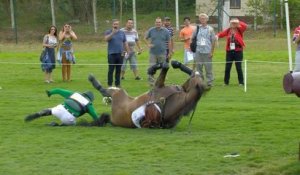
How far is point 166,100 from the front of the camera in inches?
456

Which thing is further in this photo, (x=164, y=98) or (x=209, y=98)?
(x=209, y=98)

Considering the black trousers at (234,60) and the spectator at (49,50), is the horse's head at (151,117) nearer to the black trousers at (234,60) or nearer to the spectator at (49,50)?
the black trousers at (234,60)

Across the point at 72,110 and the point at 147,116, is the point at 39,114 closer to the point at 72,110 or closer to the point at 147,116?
the point at 72,110

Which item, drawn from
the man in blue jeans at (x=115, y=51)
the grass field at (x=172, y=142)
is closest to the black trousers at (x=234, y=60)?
the grass field at (x=172, y=142)

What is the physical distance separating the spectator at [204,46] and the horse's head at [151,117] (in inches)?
315

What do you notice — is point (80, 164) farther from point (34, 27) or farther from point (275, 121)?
point (34, 27)

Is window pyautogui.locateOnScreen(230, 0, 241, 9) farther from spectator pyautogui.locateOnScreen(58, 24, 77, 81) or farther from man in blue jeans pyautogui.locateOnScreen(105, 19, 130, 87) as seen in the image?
man in blue jeans pyautogui.locateOnScreen(105, 19, 130, 87)

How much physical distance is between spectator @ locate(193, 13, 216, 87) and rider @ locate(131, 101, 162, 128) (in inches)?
315

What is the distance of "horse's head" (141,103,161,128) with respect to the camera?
11555 millimetres

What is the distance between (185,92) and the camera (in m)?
11.6

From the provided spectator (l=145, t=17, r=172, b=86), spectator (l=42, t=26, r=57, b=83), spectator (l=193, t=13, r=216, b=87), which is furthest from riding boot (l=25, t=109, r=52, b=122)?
spectator (l=42, t=26, r=57, b=83)

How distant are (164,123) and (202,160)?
261cm

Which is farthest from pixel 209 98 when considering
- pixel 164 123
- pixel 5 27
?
pixel 5 27

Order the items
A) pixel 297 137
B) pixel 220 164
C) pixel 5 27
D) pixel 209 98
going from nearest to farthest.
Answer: pixel 220 164 → pixel 297 137 → pixel 209 98 → pixel 5 27
